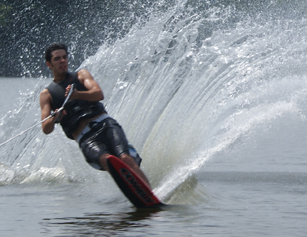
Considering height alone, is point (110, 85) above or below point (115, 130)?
above

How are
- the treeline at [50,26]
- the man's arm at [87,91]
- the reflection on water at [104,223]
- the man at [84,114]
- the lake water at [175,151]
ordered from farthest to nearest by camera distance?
the treeline at [50,26] < the man at [84,114] < the man's arm at [87,91] < the lake water at [175,151] < the reflection on water at [104,223]

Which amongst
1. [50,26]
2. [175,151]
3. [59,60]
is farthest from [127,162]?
[50,26]

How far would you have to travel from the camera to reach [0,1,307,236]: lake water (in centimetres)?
588

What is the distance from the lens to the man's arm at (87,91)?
619 cm

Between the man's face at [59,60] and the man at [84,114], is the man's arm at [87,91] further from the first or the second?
the man's face at [59,60]

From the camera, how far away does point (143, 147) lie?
320 inches

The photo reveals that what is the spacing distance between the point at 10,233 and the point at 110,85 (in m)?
4.02

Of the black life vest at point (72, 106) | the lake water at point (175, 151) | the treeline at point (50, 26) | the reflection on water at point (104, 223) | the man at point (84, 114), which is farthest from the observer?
the treeline at point (50, 26)

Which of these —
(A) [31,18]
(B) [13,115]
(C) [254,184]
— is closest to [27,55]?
(A) [31,18]

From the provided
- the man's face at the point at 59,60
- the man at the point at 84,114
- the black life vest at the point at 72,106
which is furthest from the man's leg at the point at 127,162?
the man's face at the point at 59,60

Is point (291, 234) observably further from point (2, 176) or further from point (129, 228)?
point (2, 176)

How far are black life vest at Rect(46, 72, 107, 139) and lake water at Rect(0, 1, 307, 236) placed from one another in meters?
0.78

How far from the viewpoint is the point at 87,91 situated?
20.7 feet

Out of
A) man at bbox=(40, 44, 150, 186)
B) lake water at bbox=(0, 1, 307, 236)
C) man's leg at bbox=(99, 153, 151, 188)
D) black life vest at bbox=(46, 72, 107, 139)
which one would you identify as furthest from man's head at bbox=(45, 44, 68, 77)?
lake water at bbox=(0, 1, 307, 236)
